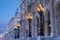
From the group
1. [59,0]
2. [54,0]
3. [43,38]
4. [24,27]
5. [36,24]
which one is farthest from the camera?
[24,27]

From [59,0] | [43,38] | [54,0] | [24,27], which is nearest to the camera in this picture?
[43,38]

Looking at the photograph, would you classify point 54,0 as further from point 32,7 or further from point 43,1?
point 32,7

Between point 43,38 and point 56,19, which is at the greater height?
point 56,19

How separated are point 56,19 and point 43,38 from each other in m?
10.9

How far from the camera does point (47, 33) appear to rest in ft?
125

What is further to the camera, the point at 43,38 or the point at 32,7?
the point at 32,7

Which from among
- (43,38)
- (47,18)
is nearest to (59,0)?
(47,18)

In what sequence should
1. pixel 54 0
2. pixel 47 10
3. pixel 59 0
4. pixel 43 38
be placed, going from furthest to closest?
pixel 47 10 < pixel 54 0 < pixel 59 0 < pixel 43 38

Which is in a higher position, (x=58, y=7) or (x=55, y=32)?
(x=58, y=7)

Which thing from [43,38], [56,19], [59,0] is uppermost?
[59,0]

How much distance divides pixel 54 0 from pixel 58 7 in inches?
47.7

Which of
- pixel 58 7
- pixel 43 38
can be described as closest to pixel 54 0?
pixel 58 7

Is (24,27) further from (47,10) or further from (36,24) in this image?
(47,10)

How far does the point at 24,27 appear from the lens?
202 ft
